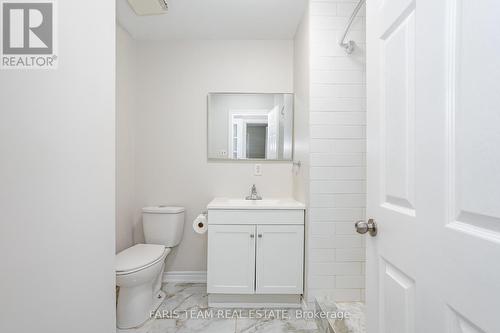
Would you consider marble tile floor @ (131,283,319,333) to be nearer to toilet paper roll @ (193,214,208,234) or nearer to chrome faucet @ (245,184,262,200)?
toilet paper roll @ (193,214,208,234)

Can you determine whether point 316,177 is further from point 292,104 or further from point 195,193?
point 195,193

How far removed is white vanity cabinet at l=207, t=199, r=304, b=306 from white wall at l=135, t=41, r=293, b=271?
589mm

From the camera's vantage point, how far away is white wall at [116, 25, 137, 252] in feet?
7.64

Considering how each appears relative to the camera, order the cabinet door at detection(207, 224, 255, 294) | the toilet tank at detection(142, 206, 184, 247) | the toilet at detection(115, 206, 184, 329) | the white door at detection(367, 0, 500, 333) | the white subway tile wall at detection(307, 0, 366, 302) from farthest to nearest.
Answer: the toilet tank at detection(142, 206, 184, 247) < the cabinet door at detection(207, 224, 255, 294) < the white subway tile wall at detection(307, 0, 366, 302) < the toilet at detection(115, 206, 184, 329) < the white door at detection(367, 0, 500, 333)

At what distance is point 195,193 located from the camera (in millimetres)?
2648

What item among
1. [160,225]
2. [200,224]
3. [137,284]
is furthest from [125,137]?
[137,284]

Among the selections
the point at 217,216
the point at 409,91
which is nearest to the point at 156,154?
the point at 217,216

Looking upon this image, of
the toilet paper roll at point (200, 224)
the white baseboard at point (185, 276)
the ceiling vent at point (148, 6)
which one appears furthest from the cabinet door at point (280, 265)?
the ceiling vent at point (148, 6)

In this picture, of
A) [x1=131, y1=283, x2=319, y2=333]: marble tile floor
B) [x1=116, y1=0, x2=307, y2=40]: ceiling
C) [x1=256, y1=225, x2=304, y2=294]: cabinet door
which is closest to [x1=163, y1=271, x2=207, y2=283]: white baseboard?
[x1=131, y1=283, x2=319, y2=333]: marble tile floor

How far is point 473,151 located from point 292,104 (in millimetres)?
2192

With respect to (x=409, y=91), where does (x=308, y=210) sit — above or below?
below

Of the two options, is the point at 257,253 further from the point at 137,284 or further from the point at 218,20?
the point at 218,20

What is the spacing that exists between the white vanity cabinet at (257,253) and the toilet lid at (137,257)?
431mm

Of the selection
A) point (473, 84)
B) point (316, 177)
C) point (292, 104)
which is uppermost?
point (292, 104)
